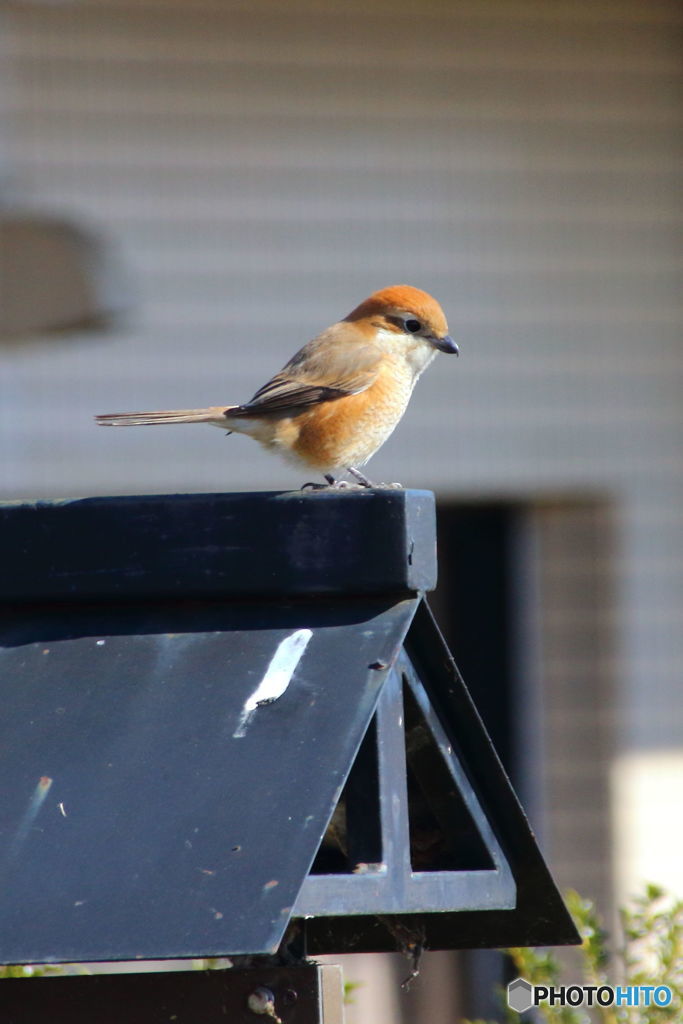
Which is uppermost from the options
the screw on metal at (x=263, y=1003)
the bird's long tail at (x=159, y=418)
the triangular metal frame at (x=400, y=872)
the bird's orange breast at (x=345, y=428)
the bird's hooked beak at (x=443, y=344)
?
the bird's hooked beak at (x=443, y=344)

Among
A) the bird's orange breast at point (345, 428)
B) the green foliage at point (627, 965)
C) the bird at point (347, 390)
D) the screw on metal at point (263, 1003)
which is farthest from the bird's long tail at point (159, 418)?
the screw on metal at point (263, 1003)

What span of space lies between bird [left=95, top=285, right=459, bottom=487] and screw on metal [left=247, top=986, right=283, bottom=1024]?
6.09 ft

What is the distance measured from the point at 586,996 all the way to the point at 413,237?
4.88 m

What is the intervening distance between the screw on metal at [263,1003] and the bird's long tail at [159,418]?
1.61 m

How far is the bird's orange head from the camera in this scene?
162 inches

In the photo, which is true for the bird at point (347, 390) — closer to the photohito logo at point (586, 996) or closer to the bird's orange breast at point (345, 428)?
the bird's orange breast at point (345, 428)

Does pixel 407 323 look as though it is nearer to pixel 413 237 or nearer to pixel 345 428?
pixel 345 428

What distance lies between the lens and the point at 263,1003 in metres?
1.85

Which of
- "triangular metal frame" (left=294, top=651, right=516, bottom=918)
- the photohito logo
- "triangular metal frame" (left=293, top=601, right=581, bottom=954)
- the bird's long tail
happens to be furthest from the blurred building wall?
"triangular metal frame" (left=294, top=651, right=516, bottom=918)

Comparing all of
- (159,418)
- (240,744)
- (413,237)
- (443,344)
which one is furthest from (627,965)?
(413,237)

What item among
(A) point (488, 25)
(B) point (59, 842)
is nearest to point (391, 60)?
(A) point (488, 25)

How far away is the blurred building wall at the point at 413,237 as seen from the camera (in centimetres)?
697

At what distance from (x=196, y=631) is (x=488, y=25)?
5.85m

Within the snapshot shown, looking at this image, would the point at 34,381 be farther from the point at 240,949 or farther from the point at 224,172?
the point at 240,949
